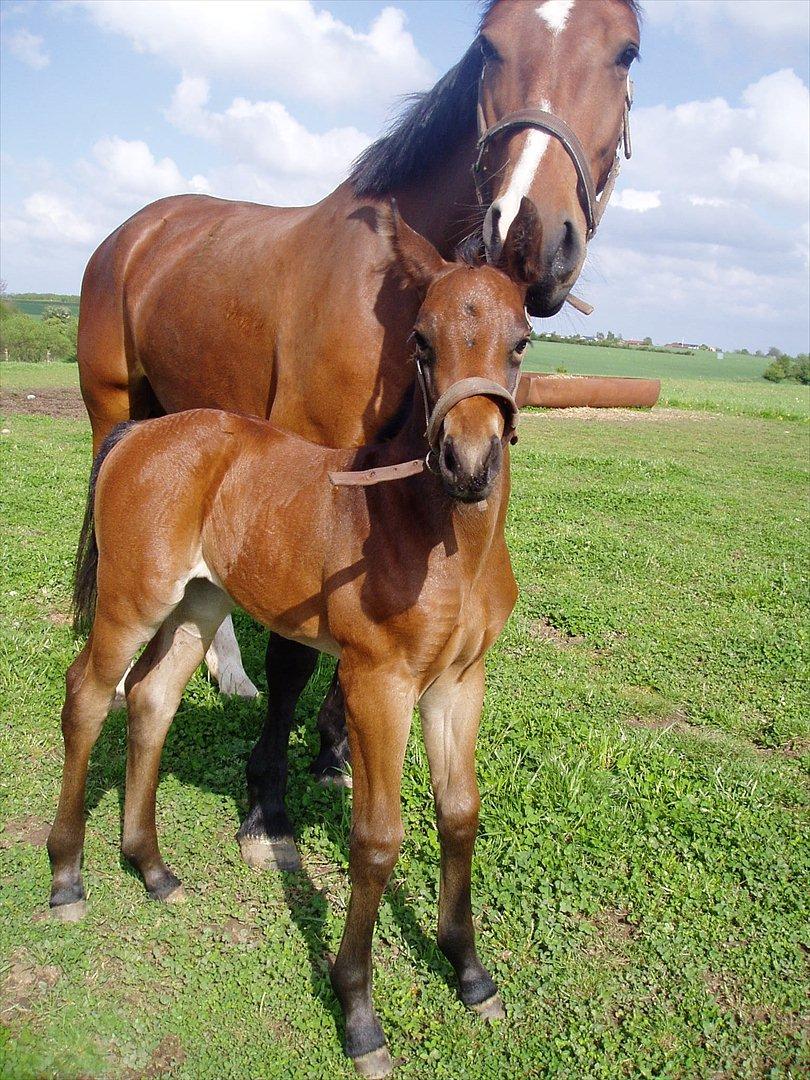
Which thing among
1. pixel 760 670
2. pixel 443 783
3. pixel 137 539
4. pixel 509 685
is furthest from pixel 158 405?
pixel 760 670

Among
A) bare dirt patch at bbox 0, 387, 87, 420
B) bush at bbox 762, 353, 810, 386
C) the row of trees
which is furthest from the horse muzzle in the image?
bush at bbox 762, 353, 810, 386

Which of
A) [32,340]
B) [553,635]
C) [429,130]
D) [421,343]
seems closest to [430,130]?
[429,130]

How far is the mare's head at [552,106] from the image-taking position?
7.65 feet

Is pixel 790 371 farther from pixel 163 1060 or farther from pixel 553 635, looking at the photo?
pixel 163 1060

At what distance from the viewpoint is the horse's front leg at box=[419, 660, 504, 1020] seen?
8.31ft

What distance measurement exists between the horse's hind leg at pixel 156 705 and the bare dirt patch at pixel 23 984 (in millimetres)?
440

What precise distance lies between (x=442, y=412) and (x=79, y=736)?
1.87 metres

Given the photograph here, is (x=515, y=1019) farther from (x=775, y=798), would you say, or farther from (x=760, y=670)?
(x=760, y=670)

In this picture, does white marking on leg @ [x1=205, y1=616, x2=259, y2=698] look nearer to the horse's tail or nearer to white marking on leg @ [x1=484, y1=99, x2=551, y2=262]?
the horse's tail

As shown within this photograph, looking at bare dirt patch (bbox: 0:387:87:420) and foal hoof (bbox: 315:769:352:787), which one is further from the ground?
foal hoof (bbox: 315:769:352:787)

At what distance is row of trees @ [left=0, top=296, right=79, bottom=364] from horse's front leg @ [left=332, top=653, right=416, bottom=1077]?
35.9m

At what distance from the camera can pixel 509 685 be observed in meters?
4.59

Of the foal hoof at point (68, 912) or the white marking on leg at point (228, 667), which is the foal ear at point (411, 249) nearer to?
the foal hoof at point (68, 912)

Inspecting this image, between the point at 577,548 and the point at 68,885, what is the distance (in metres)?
5.26
